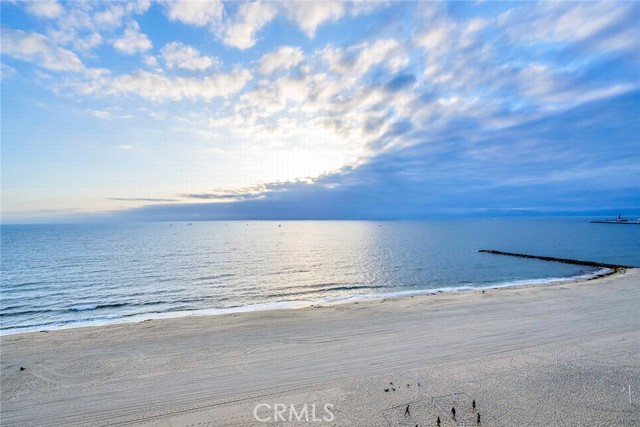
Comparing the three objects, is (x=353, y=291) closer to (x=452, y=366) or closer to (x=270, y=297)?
(x=270, y=297)

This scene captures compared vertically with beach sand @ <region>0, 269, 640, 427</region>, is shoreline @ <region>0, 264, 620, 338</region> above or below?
below

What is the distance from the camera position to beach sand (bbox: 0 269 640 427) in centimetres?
1191

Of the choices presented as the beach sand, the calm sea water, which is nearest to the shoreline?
the calm sea water

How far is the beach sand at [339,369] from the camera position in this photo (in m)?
11.9

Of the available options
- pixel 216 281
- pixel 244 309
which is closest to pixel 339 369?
pixel 244 309

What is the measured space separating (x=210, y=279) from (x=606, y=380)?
39.9 metres

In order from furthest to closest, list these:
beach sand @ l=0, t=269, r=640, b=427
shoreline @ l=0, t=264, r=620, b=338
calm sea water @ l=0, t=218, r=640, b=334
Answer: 1. calm sea water @ l=0, t=218, r=640, b=334
2. shoreline @ l=0, t=264, r=620, b=338
3. beach sand @ l=0, t=269, r=640, b=427

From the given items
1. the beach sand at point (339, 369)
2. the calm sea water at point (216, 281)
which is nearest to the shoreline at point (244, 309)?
the calm sea water at point (216, 281)

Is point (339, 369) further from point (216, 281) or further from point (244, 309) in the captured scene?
point (216, 281)

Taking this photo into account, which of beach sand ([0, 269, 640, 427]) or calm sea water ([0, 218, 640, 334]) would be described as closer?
beach sand ([0, 269, 640, 427])

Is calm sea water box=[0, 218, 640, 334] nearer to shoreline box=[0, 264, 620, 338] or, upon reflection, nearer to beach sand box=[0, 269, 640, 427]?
shoreline box=[0, 264, 620, 338]

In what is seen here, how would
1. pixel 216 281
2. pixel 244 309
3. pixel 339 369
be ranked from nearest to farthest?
pixel 339 369 < pixel 244 309 < pixel 216 281

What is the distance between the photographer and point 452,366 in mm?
15359

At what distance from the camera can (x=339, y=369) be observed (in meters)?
15.2
